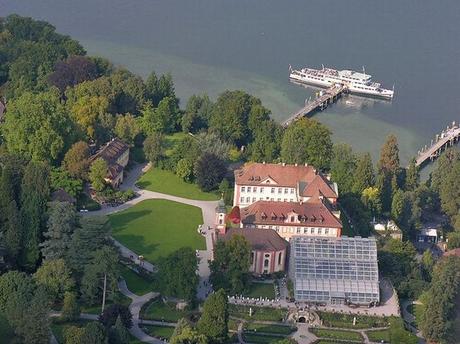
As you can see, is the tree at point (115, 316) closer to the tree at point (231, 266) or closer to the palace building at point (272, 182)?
the tree at point (231, 266)

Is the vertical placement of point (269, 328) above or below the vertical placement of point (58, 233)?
below

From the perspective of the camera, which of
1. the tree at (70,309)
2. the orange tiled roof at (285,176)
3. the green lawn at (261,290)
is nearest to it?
the tree at (70,309)

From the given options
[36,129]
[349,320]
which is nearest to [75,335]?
[349,320]

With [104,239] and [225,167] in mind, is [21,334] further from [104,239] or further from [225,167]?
[225,167]

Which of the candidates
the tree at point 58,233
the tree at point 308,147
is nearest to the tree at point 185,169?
the tree at point 308,147

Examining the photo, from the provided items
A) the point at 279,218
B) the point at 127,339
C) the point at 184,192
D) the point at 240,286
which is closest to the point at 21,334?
the point at 127,339

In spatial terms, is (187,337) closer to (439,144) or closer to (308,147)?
(308,147)
